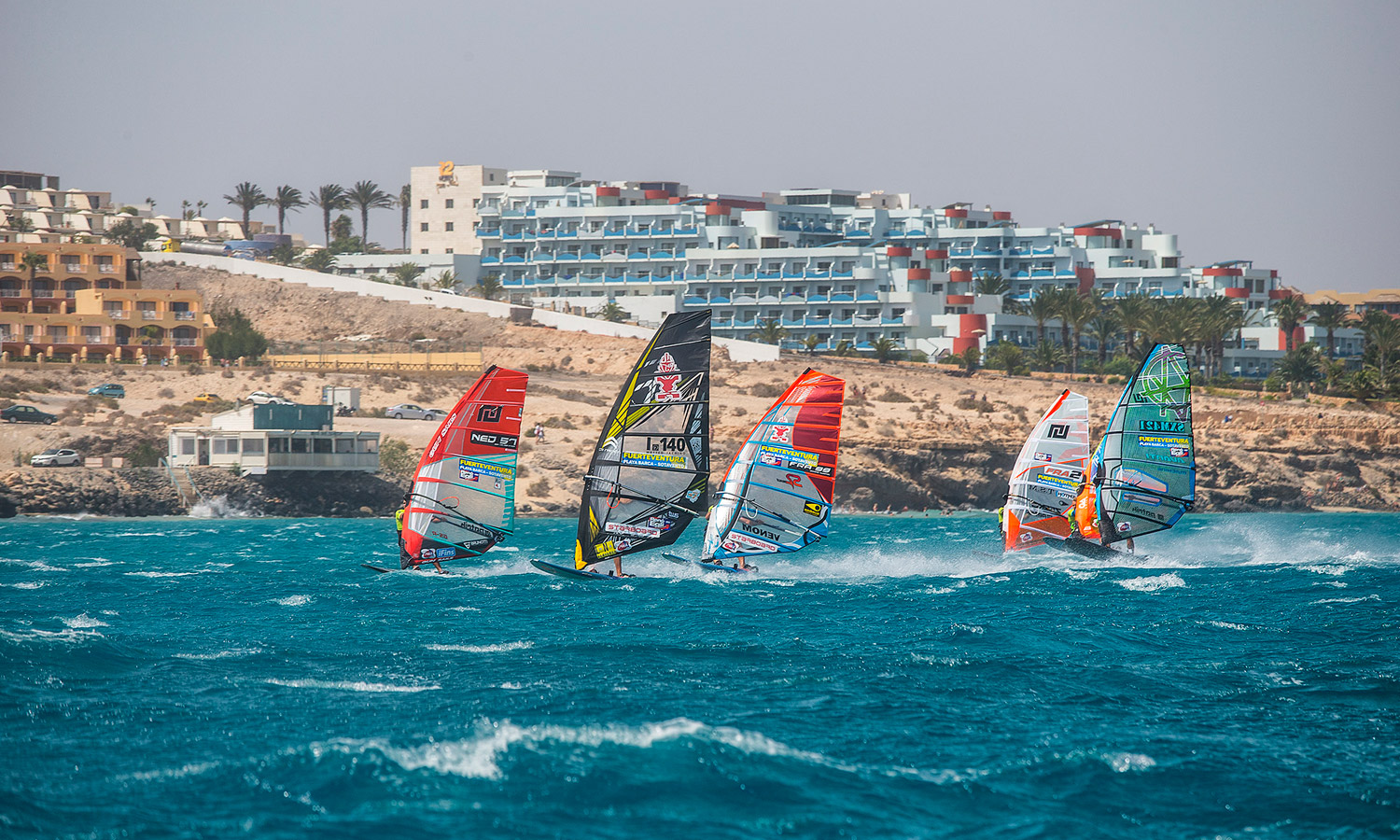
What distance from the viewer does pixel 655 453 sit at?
120 feet

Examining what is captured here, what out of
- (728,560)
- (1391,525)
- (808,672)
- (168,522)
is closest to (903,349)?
(1391,525)

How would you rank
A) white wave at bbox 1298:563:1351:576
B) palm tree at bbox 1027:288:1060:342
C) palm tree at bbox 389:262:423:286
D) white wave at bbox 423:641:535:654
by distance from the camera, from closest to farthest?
white wave at bbox 423:641:535:654 < white wave at bbox 1298:563:1351:576 < palm tree at bbox 1027:288:1060:342 < palm tree at bbox 389:262:423:286

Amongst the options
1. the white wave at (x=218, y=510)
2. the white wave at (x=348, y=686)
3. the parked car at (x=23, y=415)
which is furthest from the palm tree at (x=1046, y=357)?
the white wave at (x=348, y=686)

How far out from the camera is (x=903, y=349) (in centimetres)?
12500

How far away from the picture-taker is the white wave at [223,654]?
26.3 m

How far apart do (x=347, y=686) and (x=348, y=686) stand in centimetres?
2

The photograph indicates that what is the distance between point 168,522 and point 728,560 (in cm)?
3640

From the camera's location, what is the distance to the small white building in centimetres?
7106

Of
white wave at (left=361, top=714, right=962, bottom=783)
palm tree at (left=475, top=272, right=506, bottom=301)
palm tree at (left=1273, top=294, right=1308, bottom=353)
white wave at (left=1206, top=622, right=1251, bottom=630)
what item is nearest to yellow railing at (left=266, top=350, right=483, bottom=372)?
palm tree at (left=475, top=272, right=506, bottom=301)

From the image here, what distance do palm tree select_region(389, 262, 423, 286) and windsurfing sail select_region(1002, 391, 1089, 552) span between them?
10044 centimetres

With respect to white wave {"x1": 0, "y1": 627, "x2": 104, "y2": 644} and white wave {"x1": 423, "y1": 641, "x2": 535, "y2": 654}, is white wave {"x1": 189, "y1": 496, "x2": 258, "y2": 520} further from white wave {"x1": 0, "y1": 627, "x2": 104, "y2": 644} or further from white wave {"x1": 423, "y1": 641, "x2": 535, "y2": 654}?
white wave {"x1": 423, "y1": 641, "x2": 535, "y2": 654}

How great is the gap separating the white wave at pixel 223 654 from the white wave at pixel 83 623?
4530 millimetres

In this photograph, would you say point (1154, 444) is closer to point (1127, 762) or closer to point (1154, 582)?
point (1154, 582)

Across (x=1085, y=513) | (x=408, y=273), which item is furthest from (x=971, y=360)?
(x=1085, y=513)
